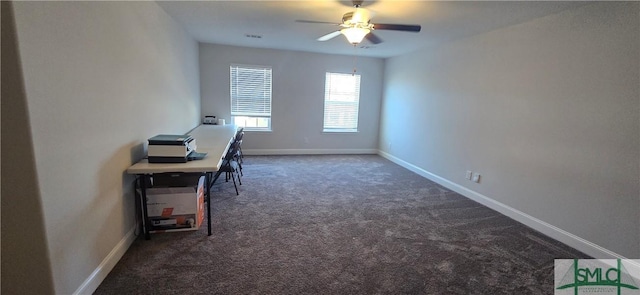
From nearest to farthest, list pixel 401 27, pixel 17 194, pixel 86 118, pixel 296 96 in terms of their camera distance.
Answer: pixel 17 194 → pixel 86 118 → pixel 401 27 → pixel 296 96

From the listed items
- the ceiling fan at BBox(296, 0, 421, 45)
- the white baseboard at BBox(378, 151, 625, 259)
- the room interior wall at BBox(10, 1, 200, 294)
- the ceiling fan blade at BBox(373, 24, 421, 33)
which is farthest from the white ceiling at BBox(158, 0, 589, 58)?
the white baseboard at BBox(378, 151, 625, 259)

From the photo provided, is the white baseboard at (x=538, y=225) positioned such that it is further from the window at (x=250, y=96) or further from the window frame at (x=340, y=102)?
the window at (x=250, y=96)

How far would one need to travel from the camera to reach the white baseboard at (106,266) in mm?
1755

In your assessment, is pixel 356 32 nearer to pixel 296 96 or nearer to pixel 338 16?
pixel 338 16

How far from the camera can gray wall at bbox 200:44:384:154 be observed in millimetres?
5574

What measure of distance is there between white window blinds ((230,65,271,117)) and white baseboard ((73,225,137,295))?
3728 mm

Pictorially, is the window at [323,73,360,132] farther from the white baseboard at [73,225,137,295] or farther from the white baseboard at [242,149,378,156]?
the white baseboard at [73,225,137,295]

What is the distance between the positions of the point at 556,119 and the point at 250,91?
4.93 meters

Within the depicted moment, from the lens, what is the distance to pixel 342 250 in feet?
8.02

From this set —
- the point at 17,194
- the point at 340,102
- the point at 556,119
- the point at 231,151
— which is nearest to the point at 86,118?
the point at 17,194

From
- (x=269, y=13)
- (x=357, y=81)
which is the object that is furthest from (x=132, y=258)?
(x=357, y=81)

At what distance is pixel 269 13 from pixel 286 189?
2.25m

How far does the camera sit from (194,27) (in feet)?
13.3

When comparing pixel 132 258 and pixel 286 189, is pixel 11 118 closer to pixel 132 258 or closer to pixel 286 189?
pixel 132 258
